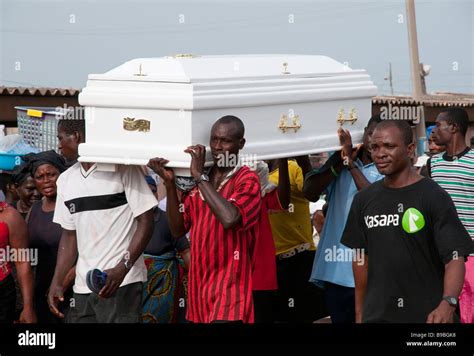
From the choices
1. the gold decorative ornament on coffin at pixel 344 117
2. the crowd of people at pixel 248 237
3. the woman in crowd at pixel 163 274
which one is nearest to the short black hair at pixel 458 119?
the crowd of people at pixel 248 237

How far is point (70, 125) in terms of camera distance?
20.5 feet

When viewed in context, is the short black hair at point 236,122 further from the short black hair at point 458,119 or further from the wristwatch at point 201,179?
the short black hair at point 458,119

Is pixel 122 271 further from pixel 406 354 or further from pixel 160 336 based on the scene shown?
pixel 406 354

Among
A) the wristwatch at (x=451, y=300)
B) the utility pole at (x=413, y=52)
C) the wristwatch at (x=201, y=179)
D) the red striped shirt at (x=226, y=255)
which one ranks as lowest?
the wristwatch at (x=451, y=300)

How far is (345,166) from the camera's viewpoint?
669cm

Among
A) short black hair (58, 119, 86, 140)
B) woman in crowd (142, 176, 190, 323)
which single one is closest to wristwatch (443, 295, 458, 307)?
short black hair (58, 119, 86, 140)

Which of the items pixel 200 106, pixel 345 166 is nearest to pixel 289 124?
pixel 345 166

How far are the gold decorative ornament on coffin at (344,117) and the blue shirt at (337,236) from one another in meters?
0.26

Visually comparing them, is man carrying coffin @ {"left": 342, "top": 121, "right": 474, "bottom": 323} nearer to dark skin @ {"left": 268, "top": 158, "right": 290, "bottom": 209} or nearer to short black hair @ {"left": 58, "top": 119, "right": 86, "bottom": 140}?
dark skin @ {"left": 268, "top": 158, "right": 290, "bottom": 209}

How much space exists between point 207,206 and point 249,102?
624 mm

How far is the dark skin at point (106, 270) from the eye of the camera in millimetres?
5941

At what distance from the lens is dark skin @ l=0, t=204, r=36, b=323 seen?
661cm

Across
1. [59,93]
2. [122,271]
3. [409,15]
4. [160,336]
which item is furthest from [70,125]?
[409,15]

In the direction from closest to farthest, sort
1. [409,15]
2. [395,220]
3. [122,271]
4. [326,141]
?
[395,220], [122,271], [326,141], [409,15]
